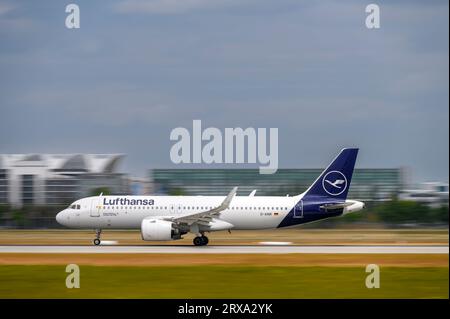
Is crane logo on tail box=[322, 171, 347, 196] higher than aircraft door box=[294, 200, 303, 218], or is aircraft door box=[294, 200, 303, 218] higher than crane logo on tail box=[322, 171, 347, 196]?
crane logo on tail box=[322, 171, 347, 196]

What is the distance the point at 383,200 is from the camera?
64188 millimetres

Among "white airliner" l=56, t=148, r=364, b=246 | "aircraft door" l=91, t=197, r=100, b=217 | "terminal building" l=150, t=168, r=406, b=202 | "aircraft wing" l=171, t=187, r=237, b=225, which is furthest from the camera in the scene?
"terminal building" l=150, t=168, r=406, b=202

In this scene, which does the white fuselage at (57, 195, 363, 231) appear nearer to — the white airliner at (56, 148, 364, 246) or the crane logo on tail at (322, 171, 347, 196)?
the white airliner at (56, 148, 364, 246)

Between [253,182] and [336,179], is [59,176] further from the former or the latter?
[336,179]

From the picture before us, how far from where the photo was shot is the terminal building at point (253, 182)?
54.9 m

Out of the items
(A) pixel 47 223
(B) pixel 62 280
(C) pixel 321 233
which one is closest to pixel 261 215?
(C) pixel 321 233

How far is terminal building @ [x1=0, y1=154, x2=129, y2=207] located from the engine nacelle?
115 feet

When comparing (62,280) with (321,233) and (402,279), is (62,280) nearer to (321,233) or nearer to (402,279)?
(402,279)

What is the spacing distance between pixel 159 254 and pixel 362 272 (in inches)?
352

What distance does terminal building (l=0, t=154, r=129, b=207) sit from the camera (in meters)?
75.7

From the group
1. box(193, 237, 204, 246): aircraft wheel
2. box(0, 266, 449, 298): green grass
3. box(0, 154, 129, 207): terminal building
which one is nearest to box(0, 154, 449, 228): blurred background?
box(0, 154, 129, 207): terminal building

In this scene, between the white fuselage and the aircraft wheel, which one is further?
the aircraft wheel

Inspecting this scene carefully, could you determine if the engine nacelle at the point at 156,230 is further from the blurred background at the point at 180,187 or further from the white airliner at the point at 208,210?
the blurred background at the point at 180,187

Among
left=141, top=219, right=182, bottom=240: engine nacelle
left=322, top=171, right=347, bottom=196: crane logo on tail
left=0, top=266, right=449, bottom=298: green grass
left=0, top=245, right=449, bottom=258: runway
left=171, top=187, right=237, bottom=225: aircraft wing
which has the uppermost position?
left=322, top=171, right=347, bottom=196: crane logo on tail
